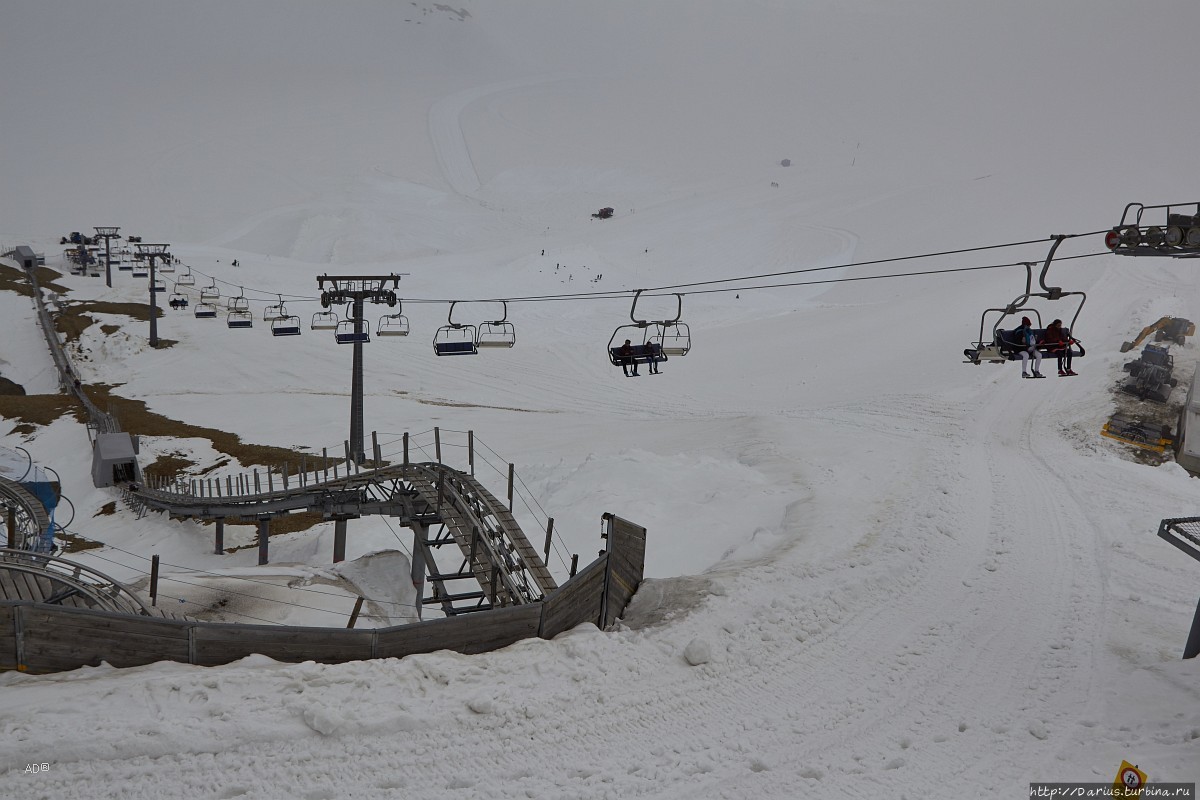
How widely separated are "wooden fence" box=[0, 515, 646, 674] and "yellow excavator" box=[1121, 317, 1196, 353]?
31.9 metres

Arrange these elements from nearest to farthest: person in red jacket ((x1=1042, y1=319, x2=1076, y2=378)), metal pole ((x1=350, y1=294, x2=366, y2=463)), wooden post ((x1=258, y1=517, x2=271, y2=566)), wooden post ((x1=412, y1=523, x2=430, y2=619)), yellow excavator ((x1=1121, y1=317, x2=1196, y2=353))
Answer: person in red jacket ((x1=1042, y1=319, x2=1076, y2=378)), wooden post ((x1=412, y1=523, x2=430, y2=619)), wooden post ((x1=258, y1=517, x2=271, y2=566)), metal pole ((x1=350, y1=294, x2=366, y2=463)), yellow excavator ((x1=1121, y1=317, x2=1196, y2=353))

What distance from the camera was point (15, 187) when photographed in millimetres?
100188

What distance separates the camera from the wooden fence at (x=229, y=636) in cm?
791

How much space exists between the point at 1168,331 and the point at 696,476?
25346 mm

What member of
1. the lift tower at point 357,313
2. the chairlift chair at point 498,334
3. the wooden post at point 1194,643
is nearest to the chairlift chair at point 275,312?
the lift tower at point 357,313

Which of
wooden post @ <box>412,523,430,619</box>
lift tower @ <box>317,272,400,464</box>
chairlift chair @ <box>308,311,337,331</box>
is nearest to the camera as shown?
wooden post @ <box>412,523,430,619</box>

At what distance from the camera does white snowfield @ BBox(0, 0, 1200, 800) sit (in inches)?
309

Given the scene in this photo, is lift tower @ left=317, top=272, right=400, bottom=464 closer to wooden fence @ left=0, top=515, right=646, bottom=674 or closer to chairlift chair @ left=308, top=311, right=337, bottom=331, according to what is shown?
chairlift chair @ left=308, top=311, right=337, bottom=331

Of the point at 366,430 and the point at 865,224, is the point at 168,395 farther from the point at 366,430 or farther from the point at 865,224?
the point at 865,224

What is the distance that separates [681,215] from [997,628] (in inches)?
2800

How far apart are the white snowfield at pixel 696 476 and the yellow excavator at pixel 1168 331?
102 centimetres

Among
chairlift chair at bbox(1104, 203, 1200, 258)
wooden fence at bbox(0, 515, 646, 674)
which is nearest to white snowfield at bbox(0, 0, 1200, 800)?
wooden fence at bbox(0, 515, 646, 674)

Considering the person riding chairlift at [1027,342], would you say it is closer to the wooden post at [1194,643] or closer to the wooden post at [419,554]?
the wooden post at [1194,643]

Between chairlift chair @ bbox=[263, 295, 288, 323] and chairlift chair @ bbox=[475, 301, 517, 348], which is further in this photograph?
chairlift chair @ bbox=[263, 295, 288, 323]
